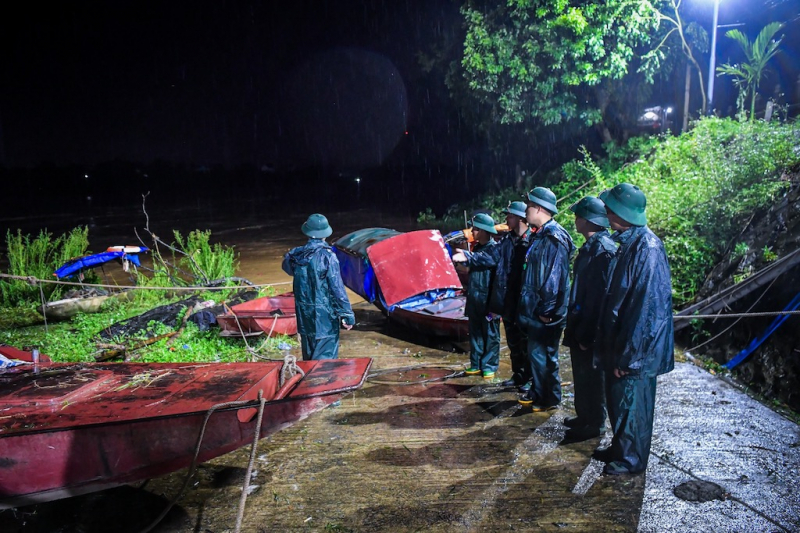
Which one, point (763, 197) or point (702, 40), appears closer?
point (763, 197)

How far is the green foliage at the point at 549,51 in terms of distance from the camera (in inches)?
520

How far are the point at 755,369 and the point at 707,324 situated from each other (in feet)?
3.86

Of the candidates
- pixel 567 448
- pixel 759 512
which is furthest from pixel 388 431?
pixel 759 512

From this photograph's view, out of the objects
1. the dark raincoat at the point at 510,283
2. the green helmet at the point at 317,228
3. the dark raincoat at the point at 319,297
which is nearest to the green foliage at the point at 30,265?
the dark raincoat at the point at 319,297

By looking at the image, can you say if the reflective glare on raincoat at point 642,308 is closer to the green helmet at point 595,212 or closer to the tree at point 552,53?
the green helmet at point 595,212

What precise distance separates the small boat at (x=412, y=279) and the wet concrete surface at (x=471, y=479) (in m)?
2.47

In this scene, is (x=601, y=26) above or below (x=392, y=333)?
above

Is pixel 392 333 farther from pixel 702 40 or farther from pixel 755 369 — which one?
pixel 702 40

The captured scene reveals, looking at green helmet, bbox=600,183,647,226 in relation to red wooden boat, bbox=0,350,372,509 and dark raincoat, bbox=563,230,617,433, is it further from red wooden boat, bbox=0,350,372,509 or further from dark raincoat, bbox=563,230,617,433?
red wooden boat, bbox=0,350,372,509

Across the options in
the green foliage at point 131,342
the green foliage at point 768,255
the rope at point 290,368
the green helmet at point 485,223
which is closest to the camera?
the rope at point 290,368

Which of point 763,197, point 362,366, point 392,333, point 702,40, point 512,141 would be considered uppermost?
point 702,40

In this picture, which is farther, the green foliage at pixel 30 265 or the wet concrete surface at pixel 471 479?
the green foliage at pixel 30 265

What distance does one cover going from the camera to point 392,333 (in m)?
8.31

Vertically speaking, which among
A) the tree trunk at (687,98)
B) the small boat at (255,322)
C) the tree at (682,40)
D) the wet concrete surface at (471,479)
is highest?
the tree at (682,40)
